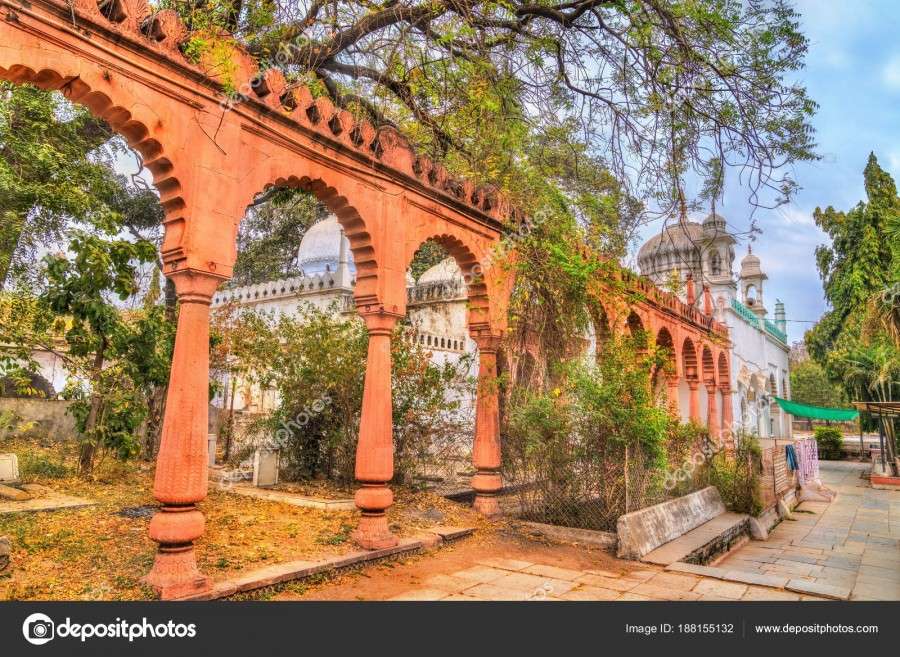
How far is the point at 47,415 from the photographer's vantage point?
14.3 m

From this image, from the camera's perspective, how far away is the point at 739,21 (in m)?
6.13

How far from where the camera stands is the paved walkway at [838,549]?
652cm

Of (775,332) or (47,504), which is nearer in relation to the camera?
(47,504)

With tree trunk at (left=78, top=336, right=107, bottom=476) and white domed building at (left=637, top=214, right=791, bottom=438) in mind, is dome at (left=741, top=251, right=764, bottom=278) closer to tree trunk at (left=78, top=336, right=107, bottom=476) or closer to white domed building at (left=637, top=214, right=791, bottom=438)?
white domed building at (left=637, top=214, right=791, bottom=438)

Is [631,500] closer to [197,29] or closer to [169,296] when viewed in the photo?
[197,29]

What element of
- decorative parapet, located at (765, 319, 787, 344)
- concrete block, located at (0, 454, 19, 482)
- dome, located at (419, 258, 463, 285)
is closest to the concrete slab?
concrete block, located at (0, 454, 19, 482)

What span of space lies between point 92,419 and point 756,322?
89.2 ft

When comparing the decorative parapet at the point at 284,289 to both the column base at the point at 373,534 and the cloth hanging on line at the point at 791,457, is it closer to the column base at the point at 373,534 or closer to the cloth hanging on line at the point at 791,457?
the column base at the point at 373,534

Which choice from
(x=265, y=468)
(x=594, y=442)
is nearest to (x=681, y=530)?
(x=594, y=442)

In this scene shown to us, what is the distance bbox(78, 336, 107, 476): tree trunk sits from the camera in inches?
348

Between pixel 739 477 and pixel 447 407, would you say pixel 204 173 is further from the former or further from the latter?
pixel 739 477
